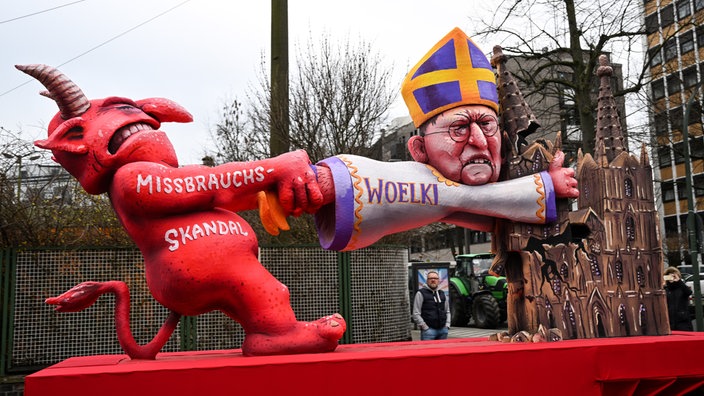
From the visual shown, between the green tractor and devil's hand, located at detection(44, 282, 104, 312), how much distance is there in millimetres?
11438

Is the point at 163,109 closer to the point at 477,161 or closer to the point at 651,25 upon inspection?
the point at 477,161

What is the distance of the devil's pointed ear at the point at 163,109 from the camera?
11.3ft

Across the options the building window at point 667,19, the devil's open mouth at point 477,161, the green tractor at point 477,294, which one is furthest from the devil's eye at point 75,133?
the building window at point 667,19

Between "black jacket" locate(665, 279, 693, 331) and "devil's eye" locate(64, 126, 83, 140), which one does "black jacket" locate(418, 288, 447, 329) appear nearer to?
"black jacket" locate(665, 279, 693, 331)

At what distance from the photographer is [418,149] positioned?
153 inches

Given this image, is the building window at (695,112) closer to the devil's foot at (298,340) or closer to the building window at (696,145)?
the building window at (696,145)

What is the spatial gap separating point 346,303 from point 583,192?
486cm

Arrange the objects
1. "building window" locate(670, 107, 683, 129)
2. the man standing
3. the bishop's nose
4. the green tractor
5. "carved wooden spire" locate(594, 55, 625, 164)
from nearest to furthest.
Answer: the bishop's nose, "carved wooden spire" locate(594, 55, 625, 164), the man standing, the green tractor, "building window" locate(670, 107, 683, 129)

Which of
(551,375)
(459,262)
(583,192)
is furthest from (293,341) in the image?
(459,262)

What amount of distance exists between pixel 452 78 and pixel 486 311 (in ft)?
36.2

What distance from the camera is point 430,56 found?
383cm

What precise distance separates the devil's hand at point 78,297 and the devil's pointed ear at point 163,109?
974 mm

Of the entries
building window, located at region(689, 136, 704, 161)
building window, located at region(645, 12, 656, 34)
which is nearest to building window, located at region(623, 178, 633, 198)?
building window, located at region(645, 12, 656, 34)

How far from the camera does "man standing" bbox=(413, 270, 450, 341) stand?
24.4 ft
